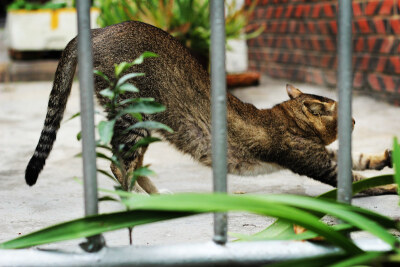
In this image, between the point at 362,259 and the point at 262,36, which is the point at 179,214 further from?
the point at 262,36

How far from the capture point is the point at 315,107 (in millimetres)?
2904

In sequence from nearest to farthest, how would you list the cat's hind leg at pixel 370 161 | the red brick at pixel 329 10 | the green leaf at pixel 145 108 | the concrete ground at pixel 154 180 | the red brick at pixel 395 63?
the green leaf at pixel 145 108
the concrete ground at pixel 154 180
the cat's hind leg at pixel 370 161
the red brick at pixel 395 63
the red brick at pixel 329 10

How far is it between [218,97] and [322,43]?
166 inches

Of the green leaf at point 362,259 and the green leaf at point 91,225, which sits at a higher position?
the green leaf at point 91,225

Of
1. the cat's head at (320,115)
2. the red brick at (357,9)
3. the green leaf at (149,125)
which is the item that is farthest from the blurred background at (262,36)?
the green leaf at (149,125)

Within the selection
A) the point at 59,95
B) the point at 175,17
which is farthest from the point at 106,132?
the point at 175,17

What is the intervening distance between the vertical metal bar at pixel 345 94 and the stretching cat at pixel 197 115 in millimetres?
1291

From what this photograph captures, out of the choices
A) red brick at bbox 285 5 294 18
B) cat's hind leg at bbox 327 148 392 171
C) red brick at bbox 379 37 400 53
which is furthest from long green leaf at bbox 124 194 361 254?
red brick at bbox 285 5 294 18

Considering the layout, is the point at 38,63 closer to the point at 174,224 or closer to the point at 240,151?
A: the point at 240,151

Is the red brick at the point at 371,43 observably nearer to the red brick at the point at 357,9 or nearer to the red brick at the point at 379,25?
the red brick at the point at 379,25

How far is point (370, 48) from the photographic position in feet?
15.5

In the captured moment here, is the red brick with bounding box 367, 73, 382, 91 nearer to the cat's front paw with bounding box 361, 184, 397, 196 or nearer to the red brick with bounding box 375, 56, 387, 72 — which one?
the red brick with bounding box 375, 56, 387, 72

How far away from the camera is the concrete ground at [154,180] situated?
2.18 metres

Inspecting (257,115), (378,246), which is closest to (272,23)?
(257,115)
